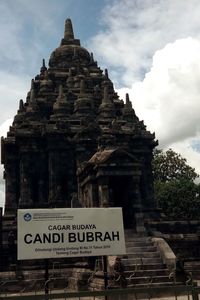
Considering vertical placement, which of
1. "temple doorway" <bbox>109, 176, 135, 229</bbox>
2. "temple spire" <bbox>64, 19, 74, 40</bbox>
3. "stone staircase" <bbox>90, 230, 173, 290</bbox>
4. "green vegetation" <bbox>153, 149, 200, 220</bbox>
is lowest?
"stone staircase" <bbox>90, 230, 173, 290</bbox>

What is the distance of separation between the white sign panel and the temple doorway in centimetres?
909

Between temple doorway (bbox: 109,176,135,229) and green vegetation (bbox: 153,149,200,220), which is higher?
green vegetation (bbox: 153,149,200,220)

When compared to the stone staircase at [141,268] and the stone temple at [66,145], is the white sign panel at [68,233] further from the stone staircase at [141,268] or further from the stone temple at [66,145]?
the stone temple at [66,145]

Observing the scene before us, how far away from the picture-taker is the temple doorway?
21.6 m

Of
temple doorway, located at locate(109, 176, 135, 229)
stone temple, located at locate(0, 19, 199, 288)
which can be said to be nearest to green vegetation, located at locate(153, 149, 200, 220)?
stone temple, located at locate(0, 19, 199, 288)

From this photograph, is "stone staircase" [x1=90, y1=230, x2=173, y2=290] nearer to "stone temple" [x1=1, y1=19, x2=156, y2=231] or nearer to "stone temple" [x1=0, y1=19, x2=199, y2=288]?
"stone temple" [x1=0, y1=19, x2=199, y2=288]

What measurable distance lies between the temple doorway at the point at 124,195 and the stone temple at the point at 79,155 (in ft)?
0.17

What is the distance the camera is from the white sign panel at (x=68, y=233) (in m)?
11.1

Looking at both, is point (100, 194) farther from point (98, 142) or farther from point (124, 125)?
point (124, 125)

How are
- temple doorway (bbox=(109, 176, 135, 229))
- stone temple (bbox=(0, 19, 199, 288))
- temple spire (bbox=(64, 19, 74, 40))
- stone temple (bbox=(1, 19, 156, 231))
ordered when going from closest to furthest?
1. stone temple (bbox=(0, 19, 199, 288))
2. temple doorway (bbox=(109, 176, 135, 229))
3. stone temple (bbox=(1, 19, 156, 231))
4. temple spire (bbox=(64, 19, 74, 40))

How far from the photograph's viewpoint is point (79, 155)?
2820 cm

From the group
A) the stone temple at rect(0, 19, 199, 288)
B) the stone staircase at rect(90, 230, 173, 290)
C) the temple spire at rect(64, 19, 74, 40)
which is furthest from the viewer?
the temple spire at rect(64, 19, 74, 40)

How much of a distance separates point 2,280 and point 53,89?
65.4 feet

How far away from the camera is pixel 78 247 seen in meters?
11.3
